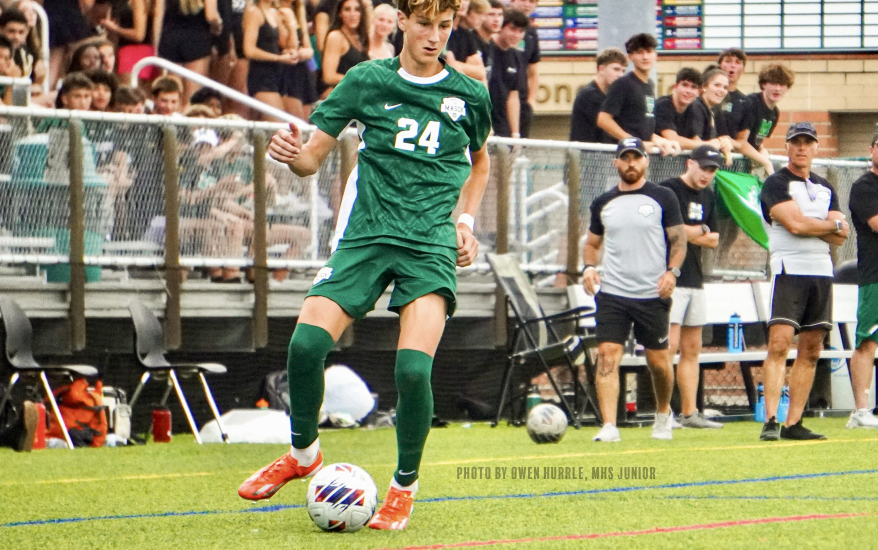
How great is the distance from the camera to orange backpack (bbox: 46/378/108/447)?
10844mm

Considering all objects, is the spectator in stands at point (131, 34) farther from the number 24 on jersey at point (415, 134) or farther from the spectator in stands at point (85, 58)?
the number 24 on jersey at point (415, 134)

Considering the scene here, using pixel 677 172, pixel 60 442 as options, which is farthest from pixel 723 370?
pixel 60 442

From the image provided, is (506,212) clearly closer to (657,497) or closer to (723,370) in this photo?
(723,370)

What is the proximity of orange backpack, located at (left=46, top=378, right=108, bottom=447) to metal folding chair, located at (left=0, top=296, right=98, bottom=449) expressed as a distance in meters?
0.08

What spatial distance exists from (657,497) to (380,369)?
7318 mm

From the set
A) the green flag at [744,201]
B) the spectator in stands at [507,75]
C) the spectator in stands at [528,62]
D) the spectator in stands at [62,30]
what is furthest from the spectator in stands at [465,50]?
the spectator in stands at [62,30]

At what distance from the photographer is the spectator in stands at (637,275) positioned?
36.7 feet

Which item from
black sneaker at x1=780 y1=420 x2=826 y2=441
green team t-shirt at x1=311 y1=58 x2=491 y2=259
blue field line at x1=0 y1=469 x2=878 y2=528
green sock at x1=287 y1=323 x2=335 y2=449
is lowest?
black sneaker at x1=780 y1=420 x2=826 y2=441

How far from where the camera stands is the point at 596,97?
557 inches

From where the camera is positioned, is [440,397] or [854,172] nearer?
[440,397]

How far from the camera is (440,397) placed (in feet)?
46.5

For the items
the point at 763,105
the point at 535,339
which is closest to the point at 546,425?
the point at 535,339

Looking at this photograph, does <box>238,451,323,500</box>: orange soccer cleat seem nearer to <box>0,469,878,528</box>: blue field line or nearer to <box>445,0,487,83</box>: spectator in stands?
<box>0,469,878,528</box>: blue field line

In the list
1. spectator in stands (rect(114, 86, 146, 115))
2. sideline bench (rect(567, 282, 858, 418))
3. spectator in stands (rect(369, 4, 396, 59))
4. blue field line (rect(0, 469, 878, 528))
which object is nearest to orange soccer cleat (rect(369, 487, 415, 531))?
blue field line (rect(0, 469, 878, 528))
